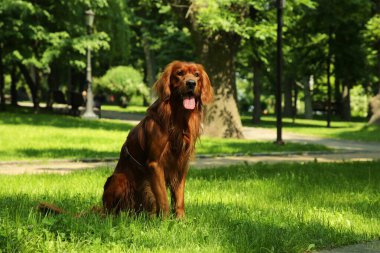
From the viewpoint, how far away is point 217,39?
730 inches

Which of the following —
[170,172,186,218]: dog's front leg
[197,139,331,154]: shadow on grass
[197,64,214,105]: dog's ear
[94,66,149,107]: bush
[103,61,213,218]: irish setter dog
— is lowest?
[197,139,331,154]: shadow on grass

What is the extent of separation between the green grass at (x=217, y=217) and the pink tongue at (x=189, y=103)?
3.31ft

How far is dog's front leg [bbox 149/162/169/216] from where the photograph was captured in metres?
5.11

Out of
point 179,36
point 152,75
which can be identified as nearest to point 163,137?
point 179,36

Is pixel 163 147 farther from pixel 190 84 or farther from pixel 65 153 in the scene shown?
pixel 65 153

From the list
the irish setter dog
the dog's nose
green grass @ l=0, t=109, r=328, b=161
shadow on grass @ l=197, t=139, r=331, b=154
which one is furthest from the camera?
shadow on grass @ l=197, t=139, r=331, b=154

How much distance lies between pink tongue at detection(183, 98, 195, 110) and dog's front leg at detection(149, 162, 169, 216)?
0.57m

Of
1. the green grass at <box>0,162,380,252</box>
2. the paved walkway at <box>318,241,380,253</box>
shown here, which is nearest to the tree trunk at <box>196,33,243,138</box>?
the green grass at <box>0,162,380,252</box>

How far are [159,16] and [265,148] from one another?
2322 cm

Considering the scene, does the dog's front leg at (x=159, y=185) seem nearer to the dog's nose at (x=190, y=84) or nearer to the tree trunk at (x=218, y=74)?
the dog's nose at (x=190, y=84)

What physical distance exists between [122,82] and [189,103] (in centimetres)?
4339

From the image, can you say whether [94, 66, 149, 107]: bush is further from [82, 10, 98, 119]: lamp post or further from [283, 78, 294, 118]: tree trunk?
[82, 10, 98, 119]: lamp post

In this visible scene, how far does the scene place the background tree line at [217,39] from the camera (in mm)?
18609

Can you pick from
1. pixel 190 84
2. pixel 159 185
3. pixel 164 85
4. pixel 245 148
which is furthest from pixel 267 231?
pixel 245 148
